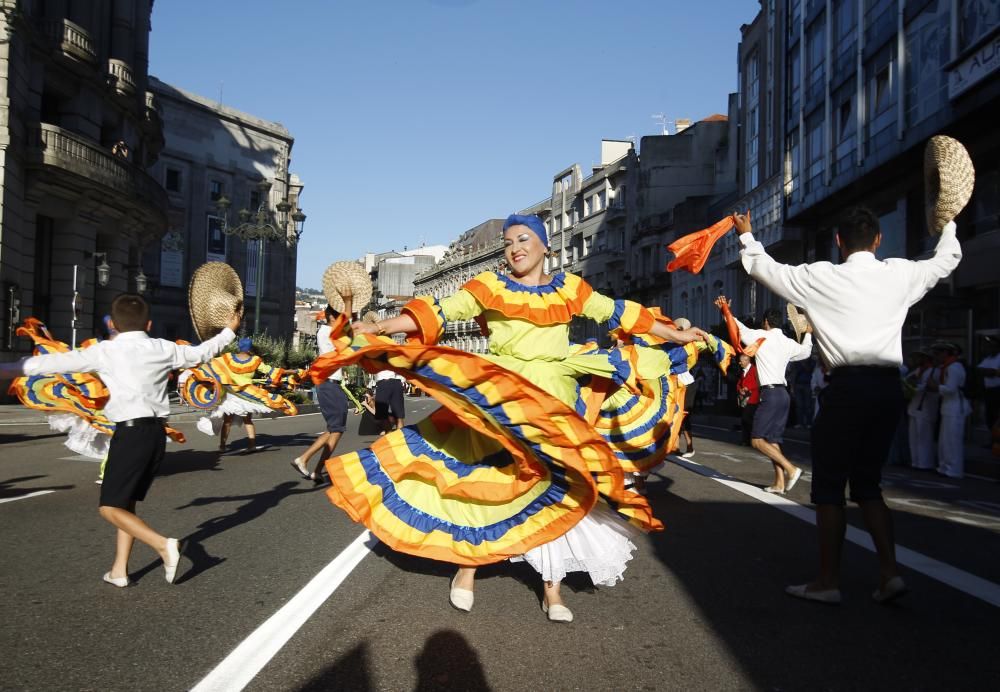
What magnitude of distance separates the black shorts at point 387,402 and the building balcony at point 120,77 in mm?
26556

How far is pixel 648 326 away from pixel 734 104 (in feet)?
156

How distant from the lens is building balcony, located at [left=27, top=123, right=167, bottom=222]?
2644cm

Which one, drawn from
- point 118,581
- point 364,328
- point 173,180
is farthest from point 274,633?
point 173,180

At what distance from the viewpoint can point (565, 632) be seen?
414 cm

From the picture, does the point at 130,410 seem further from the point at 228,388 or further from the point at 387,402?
the point at 228,388

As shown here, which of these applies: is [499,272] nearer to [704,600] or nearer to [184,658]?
[704,600]

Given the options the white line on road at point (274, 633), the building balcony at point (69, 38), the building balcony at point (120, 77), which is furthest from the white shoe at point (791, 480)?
the building balcony at point (120, 77)

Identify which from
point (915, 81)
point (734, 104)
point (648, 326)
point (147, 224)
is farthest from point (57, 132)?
point (734, 104)

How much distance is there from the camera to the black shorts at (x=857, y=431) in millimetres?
4652

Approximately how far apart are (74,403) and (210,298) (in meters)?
2.44

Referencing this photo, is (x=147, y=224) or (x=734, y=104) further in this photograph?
(x=734, y=104)

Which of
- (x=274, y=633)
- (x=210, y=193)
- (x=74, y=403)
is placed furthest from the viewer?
(x=210, y=193)

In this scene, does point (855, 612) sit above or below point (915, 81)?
below

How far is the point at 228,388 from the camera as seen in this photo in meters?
13.4
